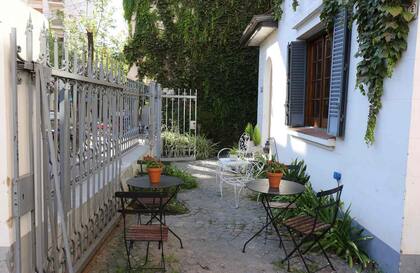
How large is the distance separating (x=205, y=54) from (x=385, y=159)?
9446 millimetres

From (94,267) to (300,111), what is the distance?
4.68 metres

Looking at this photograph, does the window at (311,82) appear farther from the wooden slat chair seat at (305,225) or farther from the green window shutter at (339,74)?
the wooden slat chair seat at (305,225)

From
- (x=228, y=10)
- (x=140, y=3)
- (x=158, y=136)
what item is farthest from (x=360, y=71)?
(x=140, y=3)

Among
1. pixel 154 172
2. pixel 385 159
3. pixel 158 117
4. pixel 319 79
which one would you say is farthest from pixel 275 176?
pixel 158 117

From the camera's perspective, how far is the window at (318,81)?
5977mm

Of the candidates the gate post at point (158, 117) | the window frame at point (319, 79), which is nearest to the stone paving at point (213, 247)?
the window frame at point (319, 79)

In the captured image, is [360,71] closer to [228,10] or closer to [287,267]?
[287,267]

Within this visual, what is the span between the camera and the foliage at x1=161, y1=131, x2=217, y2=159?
34.9ft

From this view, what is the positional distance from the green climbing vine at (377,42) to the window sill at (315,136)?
1.11 m

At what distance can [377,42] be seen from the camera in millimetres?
3377

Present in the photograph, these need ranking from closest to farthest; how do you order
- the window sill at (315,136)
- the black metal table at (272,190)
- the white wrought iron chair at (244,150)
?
1. the black metal table at (272,190)
2. the window sill at (315,136)
3. the white wrought iron chair at (244,150)

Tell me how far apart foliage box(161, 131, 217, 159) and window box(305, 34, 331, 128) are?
4638 millimetres

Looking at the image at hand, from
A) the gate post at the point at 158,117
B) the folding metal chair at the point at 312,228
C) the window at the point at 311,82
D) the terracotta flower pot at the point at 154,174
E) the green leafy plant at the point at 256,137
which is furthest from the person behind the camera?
the green leafy plant at the point at 256,137

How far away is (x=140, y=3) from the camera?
12.0 metres
